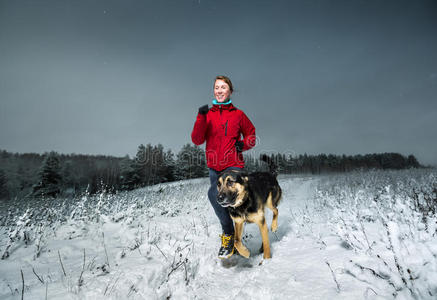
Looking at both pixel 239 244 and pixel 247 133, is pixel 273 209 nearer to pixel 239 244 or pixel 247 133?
pixel 239 244

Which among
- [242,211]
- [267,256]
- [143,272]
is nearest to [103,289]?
[143,272]

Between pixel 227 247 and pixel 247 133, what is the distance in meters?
1.93

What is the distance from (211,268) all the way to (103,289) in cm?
139

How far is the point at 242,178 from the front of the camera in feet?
9.05

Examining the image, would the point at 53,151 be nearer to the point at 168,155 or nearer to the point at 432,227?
the point at 168,155

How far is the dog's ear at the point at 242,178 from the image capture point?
8.81 ft

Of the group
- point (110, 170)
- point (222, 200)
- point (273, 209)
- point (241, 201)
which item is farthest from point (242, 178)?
point (110, 170)

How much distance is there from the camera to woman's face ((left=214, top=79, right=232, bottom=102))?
9.98 ft

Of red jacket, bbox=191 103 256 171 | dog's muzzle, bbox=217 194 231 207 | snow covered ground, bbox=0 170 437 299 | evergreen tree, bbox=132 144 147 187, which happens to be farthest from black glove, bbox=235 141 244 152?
evergreen tree, bbox=132 144 147 187

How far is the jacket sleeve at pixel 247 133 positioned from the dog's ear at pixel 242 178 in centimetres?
55

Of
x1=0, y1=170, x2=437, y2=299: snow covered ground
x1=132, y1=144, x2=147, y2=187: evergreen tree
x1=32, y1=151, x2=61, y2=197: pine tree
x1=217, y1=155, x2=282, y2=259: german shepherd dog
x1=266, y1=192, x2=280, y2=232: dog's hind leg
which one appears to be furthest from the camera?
x1=132, y1=144, x2=147, y2=187: evergreen tree

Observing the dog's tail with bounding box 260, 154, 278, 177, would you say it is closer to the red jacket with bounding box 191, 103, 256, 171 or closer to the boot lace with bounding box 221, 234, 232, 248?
the red jacket with bounding box 191, 103, 256, 171

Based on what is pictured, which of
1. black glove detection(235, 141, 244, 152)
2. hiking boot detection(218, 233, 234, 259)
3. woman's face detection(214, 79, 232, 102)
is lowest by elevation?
hiking boot detection(218, 233, 234, 259)

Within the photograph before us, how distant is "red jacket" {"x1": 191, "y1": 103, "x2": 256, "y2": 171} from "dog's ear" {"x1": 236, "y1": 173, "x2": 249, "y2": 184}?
0.23 meters
